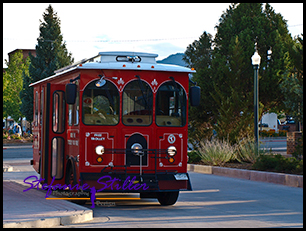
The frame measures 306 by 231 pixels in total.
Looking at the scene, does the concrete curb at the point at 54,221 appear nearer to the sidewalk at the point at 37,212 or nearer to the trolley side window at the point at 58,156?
the sidewalk at the point at 37,212

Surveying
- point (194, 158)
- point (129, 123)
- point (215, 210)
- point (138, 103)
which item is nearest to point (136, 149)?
point (129, 123)

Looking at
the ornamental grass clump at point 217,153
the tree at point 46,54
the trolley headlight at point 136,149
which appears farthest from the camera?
the tree at point 46,54

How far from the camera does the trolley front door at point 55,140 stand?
12.1 m

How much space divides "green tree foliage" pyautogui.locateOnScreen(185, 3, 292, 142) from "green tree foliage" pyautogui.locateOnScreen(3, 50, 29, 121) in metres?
38.0

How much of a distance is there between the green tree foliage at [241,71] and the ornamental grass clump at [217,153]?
1101 millimetres

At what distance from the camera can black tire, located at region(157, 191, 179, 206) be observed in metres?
11.1

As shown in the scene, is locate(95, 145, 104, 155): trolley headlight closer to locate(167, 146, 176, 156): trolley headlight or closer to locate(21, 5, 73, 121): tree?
locate(167, 146, 176, 156): trolley headlight

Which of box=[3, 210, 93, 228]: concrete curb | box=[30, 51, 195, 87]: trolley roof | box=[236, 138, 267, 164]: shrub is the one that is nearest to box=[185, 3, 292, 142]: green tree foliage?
box=[236, 138, 267, 164]: shrub

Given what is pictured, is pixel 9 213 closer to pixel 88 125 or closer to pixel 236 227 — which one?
pixel 88 125

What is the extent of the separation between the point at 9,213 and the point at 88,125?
263 centimetres

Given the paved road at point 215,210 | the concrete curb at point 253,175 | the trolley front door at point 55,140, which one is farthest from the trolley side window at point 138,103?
the concrete curb at point 253,175

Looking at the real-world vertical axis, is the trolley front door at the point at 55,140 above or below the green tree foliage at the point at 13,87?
below

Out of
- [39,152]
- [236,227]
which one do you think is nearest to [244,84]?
[39,152]

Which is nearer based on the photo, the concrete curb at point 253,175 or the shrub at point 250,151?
the concrete curb at point 253,175
